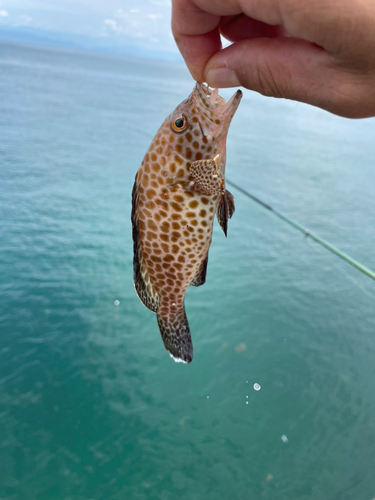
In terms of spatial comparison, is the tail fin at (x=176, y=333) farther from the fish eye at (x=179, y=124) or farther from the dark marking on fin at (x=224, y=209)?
the fish eye at (x=179, y=124)

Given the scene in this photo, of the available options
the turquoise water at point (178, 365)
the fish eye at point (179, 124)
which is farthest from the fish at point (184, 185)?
the turquoise water at point (178, 365)

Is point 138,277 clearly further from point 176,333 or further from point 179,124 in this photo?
point 179,124

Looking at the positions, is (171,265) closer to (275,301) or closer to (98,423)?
(98,423)

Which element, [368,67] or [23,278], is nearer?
[368,67]

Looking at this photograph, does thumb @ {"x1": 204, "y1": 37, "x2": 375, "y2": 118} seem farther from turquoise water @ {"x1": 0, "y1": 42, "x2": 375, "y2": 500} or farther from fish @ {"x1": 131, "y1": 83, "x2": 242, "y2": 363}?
turquoise water @ {"x1": 0, "y1": 42, "x2": 375, "y2": 500}

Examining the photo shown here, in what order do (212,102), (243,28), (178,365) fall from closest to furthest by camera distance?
(243,28) → (212,102) → (178,365)

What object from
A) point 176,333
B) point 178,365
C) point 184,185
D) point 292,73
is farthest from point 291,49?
point 178,365

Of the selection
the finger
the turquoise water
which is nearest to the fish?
the finger

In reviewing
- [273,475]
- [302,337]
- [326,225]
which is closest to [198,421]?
[273,475]
